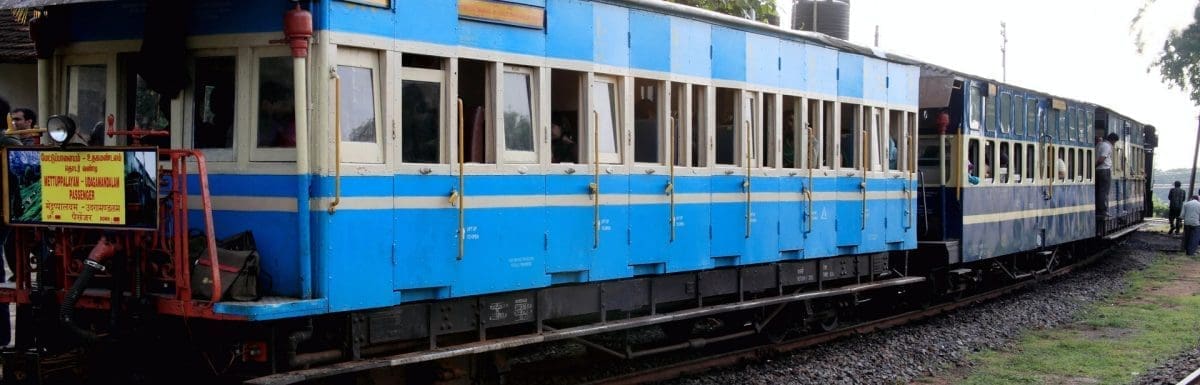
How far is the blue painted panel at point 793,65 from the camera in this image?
442 inches

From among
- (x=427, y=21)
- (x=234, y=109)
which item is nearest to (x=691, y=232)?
(x=427, y=21)

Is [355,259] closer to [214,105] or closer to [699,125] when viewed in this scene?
[214,105]

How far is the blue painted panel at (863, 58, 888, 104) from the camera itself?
42.0ft

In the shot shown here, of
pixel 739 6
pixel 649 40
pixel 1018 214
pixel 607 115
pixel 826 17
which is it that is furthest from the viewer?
pixel 1018 214

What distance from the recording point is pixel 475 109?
8.02m

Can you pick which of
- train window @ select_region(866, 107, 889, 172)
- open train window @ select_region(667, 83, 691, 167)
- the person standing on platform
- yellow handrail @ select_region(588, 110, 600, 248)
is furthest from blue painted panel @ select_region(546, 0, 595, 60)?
the person standing on platform

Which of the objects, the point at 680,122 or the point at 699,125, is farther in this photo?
the point at 699,125

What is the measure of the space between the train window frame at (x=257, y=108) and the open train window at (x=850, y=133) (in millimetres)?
7150

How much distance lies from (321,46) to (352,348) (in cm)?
187

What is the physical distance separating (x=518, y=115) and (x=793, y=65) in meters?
4.08

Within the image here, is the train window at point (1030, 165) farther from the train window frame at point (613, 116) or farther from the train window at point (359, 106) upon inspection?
the train window at point (359, 106)

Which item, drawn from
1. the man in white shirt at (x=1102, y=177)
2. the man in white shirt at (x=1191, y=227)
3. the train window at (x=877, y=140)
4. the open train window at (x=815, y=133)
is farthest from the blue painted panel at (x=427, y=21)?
the man in white shirt at (x=1191, y=227)

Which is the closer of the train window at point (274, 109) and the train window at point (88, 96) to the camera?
the train window at point (274, 109)

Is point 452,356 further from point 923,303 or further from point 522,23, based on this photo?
point 923,303
